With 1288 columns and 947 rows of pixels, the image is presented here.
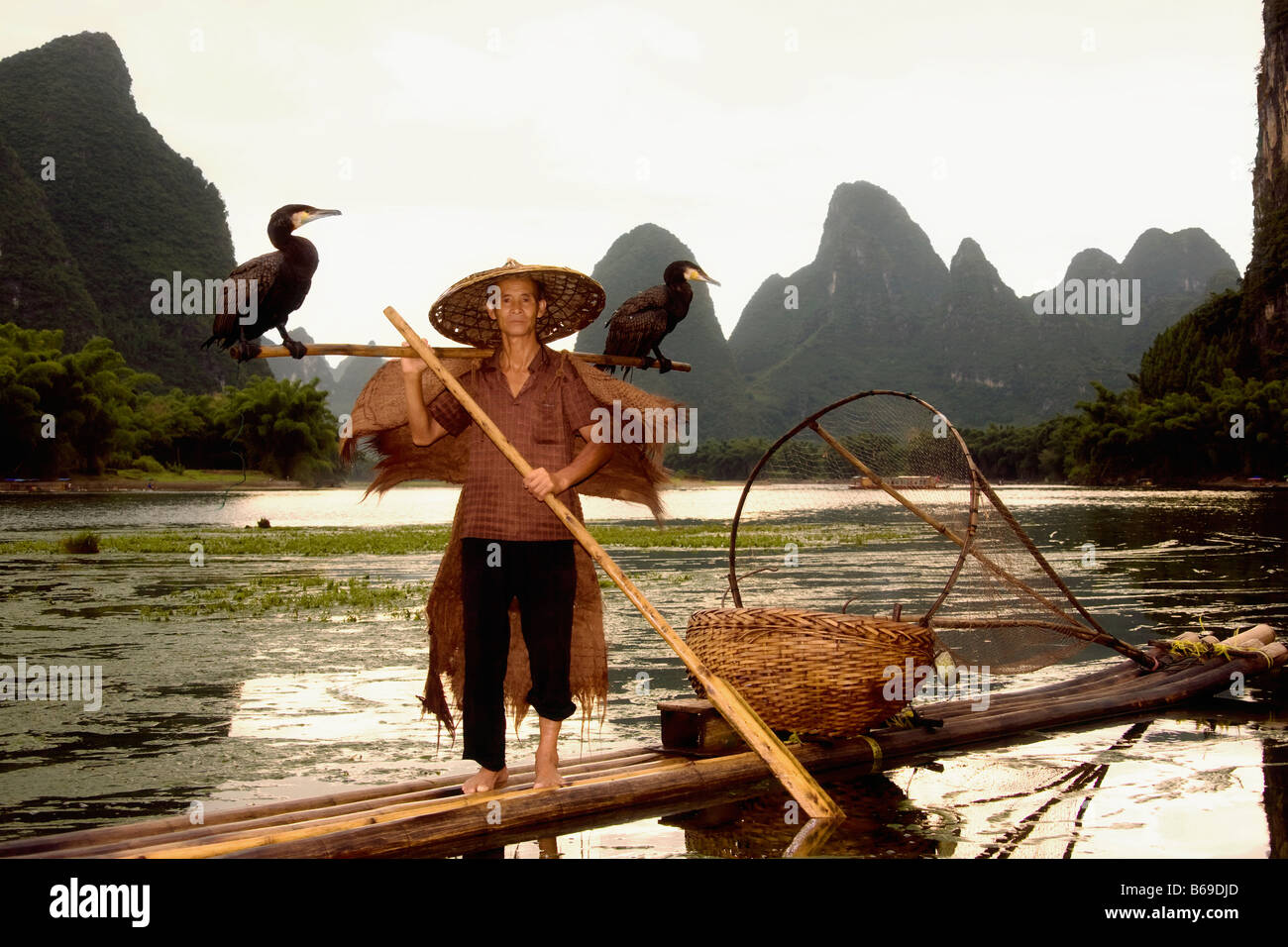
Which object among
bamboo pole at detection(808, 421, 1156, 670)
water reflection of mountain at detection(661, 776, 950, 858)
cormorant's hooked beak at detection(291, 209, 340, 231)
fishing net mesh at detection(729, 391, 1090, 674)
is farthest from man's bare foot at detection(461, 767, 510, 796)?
bamboo pole at detection(808, 421, 1156, 670)

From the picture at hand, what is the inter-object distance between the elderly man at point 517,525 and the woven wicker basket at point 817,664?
93 cm

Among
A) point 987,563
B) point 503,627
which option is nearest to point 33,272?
point 987,563

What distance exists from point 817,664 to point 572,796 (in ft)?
3.95

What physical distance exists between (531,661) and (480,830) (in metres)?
0.59

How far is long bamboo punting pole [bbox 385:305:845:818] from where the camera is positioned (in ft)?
12.0

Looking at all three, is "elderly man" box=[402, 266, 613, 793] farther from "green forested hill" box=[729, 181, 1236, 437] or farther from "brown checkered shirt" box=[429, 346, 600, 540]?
"green forested hill" box=[729, 181, 1236, 437]

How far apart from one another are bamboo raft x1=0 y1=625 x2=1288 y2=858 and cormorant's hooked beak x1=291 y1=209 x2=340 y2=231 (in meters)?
2.22

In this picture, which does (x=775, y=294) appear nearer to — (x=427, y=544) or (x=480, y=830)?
(x=427, y=544)

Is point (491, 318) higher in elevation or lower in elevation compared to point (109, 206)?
lower

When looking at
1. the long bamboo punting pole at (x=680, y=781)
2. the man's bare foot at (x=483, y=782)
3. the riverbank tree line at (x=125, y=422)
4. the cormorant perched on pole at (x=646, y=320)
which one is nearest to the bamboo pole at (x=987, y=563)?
the long bamboo punting pole at (x=680, y=781)

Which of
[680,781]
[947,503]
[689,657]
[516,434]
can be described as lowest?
[680,781]

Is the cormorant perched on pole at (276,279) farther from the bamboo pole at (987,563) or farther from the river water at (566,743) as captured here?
the bamboo pole at (987,563)

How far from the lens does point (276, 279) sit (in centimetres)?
426

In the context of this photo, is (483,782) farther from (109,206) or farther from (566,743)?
(109,206)
